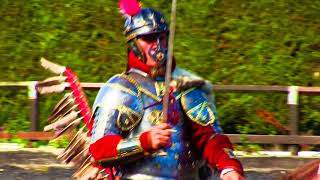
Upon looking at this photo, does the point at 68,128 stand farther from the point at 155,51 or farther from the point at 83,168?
the point at 155,51

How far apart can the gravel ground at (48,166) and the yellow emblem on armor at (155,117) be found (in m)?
5.30

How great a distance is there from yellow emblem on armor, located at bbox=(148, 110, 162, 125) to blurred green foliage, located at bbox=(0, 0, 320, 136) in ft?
22.1

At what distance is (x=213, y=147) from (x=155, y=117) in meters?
0.35

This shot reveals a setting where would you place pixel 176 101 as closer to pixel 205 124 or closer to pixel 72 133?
pixel 205 124

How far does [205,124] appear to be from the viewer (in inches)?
194

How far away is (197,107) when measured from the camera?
493 centimetres

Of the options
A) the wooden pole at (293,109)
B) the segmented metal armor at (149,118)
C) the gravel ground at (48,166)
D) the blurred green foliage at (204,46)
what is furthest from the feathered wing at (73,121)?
the blurred green foliage at (204,46)

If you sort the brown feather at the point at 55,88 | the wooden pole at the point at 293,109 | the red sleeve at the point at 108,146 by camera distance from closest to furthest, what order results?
the red sleeve at the point at 108,146, the brown feather at the point at 55,88, the wooden pole at the point at 293,109

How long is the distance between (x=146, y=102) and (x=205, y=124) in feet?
1.15

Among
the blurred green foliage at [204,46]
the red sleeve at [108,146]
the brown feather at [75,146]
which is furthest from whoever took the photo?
the blurred green foliage at [204,46]

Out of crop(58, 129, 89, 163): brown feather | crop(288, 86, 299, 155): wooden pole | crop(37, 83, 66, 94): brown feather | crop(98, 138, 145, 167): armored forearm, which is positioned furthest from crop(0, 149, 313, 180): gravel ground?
crop(98, 138, 145, 167): armored forearm

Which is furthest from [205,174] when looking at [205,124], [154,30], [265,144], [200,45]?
[200,45]

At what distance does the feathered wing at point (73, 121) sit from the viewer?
5.34 m

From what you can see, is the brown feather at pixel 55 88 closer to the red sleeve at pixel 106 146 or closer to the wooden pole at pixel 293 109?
the red sleeve at pixel 106 146
